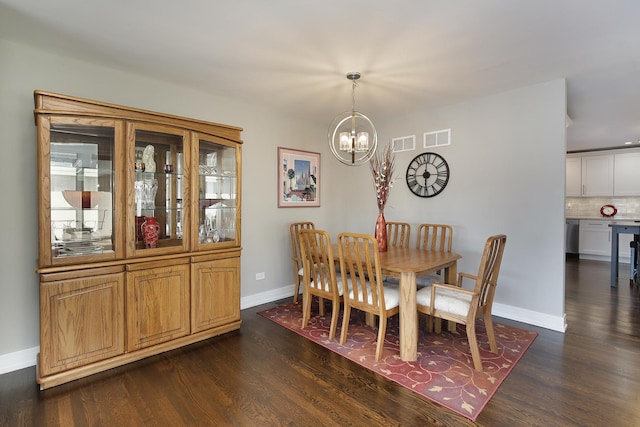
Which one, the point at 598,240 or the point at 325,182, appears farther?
the point at 598,240

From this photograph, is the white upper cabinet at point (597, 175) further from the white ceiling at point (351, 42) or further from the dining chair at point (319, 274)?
the dining chair at point (319, 274)

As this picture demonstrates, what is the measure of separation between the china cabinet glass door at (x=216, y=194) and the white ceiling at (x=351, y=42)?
0.74 meters

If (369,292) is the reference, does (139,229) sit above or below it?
above

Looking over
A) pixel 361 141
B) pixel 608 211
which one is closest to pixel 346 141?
pixel 361 141

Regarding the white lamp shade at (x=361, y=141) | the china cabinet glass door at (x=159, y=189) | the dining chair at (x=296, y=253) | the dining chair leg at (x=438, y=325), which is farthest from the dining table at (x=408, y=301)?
the china cabinet glass door at (x=159, y=189)

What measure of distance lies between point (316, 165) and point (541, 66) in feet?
9.37

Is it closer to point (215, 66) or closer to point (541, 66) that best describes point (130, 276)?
point (215, 66)

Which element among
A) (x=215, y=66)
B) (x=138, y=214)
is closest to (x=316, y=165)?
(x=215, y=66)

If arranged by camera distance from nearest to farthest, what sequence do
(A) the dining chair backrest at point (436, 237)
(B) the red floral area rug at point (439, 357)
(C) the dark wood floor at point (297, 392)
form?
(C) the dark wood floor at point (297, 392)
(B) the red floral area rug at point (439, 357)
(A) the dining chair backrest at point (436, 237)

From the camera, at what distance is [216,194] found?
122 inches

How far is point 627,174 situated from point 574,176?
0.88 metres

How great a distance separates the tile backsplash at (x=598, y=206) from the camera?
6.71 m

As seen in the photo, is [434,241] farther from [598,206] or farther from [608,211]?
[598,206]

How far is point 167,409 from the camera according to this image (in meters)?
1.96
